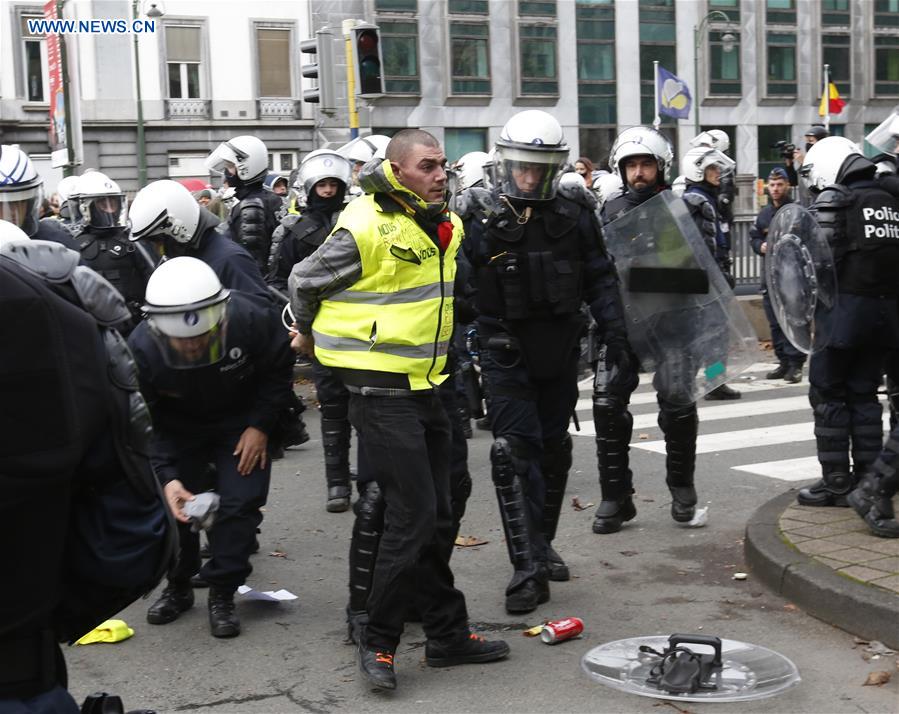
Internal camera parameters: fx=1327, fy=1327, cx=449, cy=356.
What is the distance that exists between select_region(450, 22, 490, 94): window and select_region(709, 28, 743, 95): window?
7.70m

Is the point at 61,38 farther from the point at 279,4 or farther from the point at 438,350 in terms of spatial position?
the point at 279,4

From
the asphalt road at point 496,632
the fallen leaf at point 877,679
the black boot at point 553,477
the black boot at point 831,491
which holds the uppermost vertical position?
the black boot at point 553,477

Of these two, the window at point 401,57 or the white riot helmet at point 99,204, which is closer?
the white riot helmet at point 99,204

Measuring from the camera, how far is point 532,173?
5.53 metres

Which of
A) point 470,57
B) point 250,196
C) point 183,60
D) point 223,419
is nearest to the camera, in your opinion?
point 223,419

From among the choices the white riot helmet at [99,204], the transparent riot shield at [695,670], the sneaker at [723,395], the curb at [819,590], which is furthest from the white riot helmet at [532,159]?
the sneaker at [723,395]

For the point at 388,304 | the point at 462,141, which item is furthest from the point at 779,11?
the point at 388,304

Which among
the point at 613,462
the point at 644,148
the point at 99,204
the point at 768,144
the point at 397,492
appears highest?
the point at 768,144

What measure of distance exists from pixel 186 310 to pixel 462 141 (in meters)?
33.1

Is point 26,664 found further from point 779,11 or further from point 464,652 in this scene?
point 779,11

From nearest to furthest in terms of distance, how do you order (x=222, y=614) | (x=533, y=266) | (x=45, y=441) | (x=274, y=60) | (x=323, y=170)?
(x=45, y=441), (x=222, y=614), (x=533, y=266), (x=323, y=170), (x=274, y=60)

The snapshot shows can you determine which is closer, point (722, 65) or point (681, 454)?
point (681, 454)

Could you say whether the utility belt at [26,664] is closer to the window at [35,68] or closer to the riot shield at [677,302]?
the riot shield at [677,302]

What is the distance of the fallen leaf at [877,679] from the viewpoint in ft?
14.4
